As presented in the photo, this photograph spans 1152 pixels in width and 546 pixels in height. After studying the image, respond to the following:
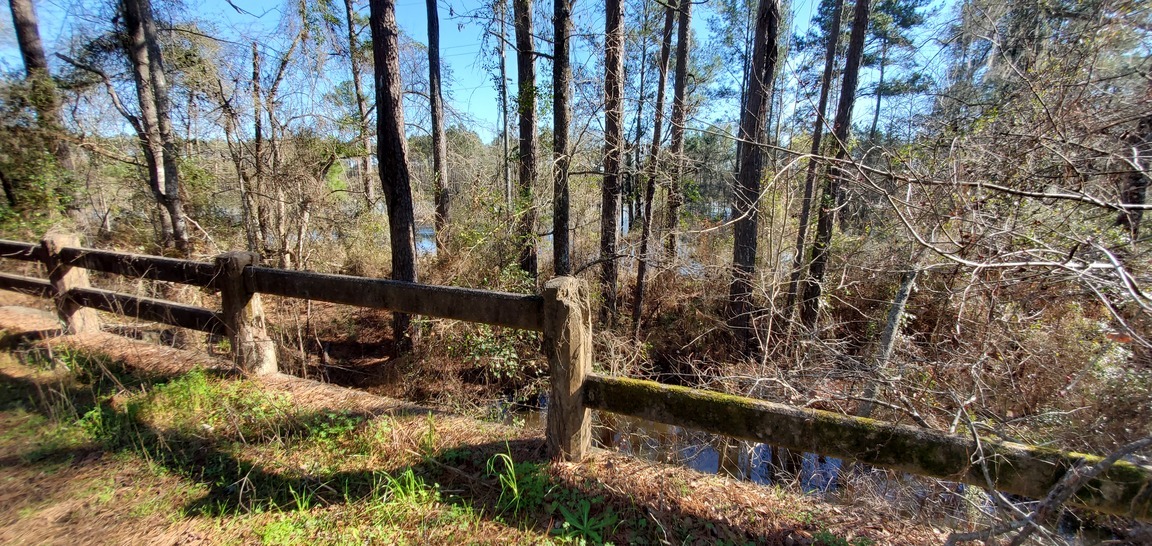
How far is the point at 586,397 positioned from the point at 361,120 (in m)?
9.07

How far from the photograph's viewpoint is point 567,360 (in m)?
2.61

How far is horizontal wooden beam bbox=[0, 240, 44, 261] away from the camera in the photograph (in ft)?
15.4

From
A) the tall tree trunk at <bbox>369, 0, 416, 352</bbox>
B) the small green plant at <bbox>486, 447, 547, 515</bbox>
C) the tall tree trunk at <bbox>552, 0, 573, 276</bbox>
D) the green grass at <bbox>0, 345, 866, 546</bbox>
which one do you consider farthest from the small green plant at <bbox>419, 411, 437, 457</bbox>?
the tall tree trunk at <bbox>552, 0, 573, 276</bbox>

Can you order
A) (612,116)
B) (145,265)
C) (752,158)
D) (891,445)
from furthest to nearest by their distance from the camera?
1. (752,158)
2. (612,116)
3. (145,265)
4. (891,445)

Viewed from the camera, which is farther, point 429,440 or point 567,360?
point 429,440

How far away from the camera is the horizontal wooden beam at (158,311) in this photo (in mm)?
3959

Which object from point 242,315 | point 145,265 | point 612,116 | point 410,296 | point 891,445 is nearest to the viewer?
point 891,445

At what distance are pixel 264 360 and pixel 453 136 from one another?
10.2 metres

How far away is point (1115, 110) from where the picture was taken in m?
3.02

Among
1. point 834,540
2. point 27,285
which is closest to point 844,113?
point 834,540

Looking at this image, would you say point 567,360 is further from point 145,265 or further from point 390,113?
point 390,113

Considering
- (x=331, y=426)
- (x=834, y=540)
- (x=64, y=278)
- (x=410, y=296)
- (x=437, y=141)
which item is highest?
(x=437, y=141)

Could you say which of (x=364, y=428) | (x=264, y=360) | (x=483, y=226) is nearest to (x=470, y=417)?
(x=364, y=428)

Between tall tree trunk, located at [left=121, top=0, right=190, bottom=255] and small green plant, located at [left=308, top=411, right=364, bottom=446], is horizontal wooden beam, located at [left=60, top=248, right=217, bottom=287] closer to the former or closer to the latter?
small green plant, located at [left=308, top=411, right=364, bottom=446]
